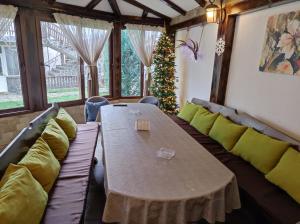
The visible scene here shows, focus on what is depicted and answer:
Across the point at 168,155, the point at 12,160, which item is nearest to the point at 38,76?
the point at 12,160

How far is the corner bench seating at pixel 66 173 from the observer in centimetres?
148

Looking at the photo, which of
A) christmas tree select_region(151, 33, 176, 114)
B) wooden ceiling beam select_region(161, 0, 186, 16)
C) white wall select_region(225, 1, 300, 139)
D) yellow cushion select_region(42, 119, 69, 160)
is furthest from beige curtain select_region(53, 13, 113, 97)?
white wall select_region(225, 1, 300, 139)

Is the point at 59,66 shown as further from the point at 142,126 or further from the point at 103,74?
the point at 142,126

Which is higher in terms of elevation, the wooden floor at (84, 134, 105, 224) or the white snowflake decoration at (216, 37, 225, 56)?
the white snowflake decoration at (216, 37, 225, 56)

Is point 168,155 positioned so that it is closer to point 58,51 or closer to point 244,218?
point 244,218

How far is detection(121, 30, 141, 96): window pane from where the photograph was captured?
4.85 m

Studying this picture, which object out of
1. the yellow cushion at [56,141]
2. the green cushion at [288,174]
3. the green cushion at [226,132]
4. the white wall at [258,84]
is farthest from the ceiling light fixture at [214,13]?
the yellow cushion at [56,141]

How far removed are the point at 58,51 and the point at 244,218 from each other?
156 inches

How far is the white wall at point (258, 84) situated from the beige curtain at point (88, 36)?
2605 millimetres

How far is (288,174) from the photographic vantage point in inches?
69.0

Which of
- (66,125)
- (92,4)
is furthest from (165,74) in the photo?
(66,125)

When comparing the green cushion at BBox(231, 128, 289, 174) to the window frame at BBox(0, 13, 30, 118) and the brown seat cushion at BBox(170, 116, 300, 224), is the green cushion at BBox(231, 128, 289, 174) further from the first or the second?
the window frame at BBox(0, 13, 30, 118)

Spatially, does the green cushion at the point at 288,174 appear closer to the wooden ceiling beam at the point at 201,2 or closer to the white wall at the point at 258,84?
the white wall at the point at 258,84

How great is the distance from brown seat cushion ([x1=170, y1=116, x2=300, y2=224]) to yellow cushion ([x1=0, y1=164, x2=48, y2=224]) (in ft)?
5.23
